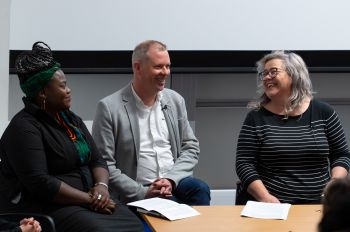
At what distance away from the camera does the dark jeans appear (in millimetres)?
2988

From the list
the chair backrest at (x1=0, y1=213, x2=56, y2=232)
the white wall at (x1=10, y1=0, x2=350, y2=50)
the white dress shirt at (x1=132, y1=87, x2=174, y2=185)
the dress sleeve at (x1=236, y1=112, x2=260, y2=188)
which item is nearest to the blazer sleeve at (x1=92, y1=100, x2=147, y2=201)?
A: the white dress shirt at (x1=132, y1=87, x2=174, y2=185)

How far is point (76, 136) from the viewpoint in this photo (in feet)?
8.80

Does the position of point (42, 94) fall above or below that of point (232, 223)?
above

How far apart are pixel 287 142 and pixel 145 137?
2.28 feet

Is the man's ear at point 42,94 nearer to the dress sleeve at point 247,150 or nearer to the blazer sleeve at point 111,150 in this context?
the blazer sleeve at point 111,150

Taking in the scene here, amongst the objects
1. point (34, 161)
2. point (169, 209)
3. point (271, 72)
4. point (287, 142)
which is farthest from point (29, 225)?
point (271, 72)

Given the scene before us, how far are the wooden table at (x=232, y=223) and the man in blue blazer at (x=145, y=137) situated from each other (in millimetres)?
645

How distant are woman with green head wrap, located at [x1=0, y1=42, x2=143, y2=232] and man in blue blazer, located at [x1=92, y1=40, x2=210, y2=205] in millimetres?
336

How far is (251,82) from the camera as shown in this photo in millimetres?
4363

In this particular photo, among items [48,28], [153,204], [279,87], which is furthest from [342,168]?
[48,28]

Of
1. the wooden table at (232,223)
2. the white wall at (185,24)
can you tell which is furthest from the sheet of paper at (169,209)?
the white wall at (185,24)

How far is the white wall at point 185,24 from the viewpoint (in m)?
3.68

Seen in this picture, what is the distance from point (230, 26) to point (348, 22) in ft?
2.61

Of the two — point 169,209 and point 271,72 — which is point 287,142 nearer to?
point 271,72
